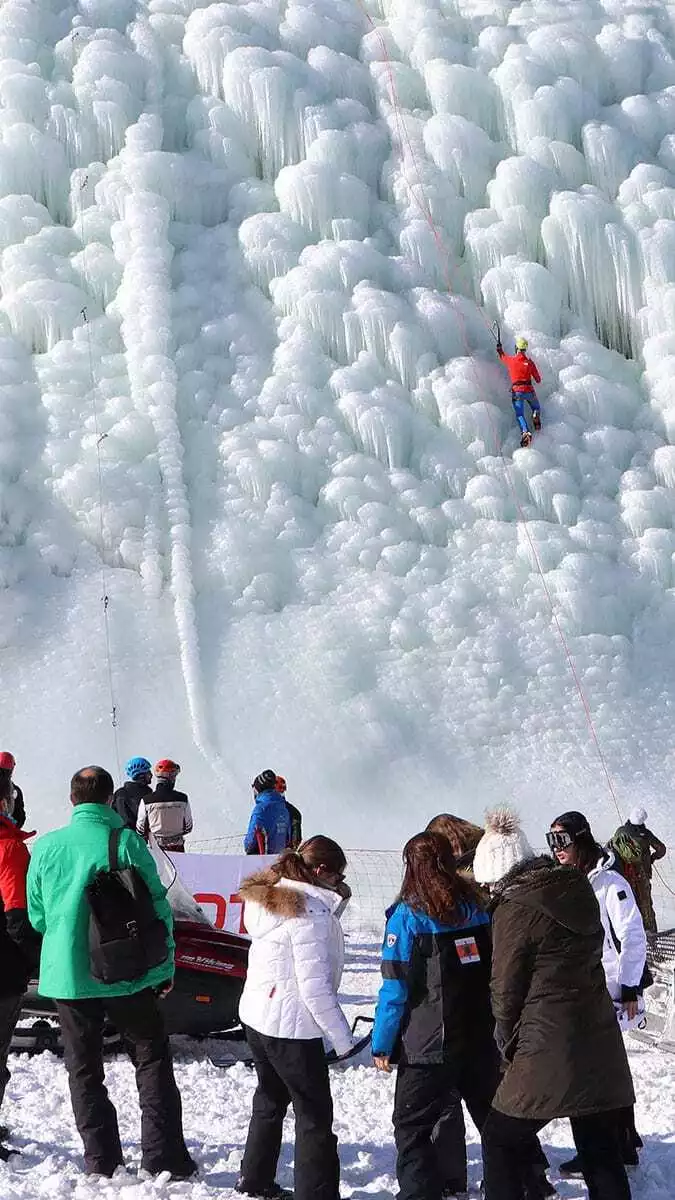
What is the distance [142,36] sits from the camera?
1905 cm

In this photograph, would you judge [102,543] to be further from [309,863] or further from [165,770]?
[309,863]

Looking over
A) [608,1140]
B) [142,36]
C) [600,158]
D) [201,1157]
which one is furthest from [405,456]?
[608,1140]

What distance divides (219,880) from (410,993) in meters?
5.89

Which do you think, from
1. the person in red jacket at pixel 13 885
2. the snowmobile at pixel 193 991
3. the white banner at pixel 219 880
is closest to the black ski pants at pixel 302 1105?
the person in red jacket at pixel 13 885

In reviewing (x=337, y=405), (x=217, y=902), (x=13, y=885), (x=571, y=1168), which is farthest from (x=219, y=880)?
(x=337, y=405)

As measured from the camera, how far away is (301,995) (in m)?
4.62

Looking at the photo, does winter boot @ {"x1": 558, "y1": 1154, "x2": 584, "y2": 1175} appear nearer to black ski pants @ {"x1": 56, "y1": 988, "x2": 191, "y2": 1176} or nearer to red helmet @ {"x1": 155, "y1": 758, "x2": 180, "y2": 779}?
black ski pants @ {"x1": 56, "y1": 988, "x2": 191, "y2": 1176}

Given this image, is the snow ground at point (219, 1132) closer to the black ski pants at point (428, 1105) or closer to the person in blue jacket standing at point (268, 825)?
the black ski pants at point (428, 1105)

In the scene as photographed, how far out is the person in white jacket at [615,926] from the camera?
5027 mm

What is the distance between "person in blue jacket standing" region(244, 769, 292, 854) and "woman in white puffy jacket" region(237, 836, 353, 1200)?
5241mm

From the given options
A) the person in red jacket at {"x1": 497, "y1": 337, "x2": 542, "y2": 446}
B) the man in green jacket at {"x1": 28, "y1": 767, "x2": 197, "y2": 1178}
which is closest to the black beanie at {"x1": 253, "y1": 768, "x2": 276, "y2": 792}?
the man in green jacket at {"x1": 28, "y1": 767, "x2": 197, "y2": 1178}

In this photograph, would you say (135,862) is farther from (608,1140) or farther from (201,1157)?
(608,1140)

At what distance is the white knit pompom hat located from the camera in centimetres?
418

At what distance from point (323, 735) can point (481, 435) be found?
4.35 meters
